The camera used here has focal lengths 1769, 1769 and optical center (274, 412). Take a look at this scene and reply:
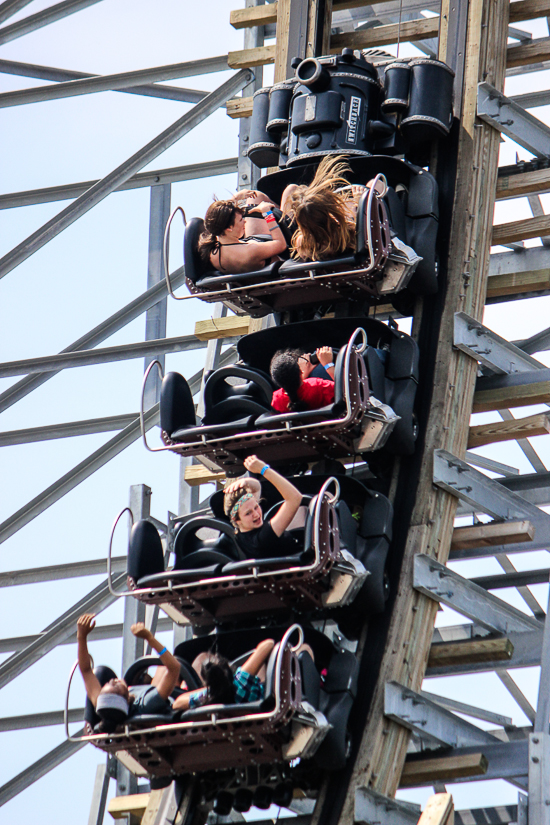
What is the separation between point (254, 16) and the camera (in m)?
12.3

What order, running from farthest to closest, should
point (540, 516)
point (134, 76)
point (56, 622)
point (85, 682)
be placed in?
point (134, 76) → point (56, 622) → point (540, 516) → point (85, 682)

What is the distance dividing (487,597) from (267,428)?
157 centimetres

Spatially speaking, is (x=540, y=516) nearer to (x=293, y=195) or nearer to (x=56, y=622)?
(x=293, y=195)

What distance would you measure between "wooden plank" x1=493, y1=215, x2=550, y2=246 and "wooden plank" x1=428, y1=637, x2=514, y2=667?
8.73 feet

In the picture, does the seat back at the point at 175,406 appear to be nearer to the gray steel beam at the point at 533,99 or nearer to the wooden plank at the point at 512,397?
the wooden plank at the point at 512,397

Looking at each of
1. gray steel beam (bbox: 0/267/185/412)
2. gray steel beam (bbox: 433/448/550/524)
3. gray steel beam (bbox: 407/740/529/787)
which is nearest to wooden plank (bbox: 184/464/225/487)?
gray steel beam (bbox: 433/448/550/524)

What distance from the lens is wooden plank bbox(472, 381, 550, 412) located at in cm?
1025

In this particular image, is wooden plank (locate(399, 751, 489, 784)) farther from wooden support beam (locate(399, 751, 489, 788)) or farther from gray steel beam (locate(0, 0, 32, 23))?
gray steel beam (locate(0, 0, 32, 23))

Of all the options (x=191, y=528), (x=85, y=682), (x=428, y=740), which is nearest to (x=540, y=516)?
(x=428, y=740)

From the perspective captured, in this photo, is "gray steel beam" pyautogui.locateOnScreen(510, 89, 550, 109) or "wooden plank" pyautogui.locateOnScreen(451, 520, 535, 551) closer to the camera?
"wooden plank" pyautogui.locateOnScreen(451, 520, 535, 551)

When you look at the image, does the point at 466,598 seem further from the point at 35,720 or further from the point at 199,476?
the point at 35,720

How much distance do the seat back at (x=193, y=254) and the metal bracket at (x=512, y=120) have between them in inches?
79.0

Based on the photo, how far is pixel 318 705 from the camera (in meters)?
8.91

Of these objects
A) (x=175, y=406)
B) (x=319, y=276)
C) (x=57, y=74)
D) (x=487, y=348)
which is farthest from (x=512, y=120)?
(x=57, y=74)
